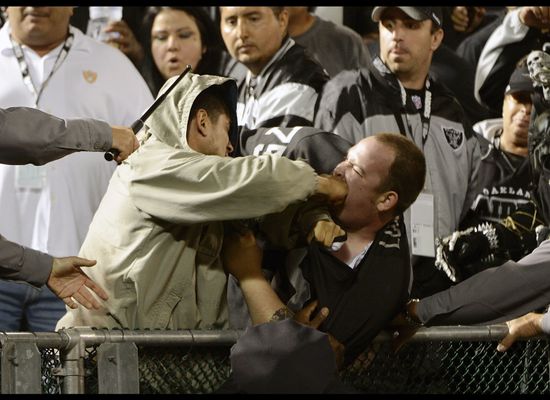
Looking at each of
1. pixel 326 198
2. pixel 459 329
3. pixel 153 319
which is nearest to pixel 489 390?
pixel 459 329

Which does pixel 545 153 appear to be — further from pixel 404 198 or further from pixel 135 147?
pixel 135 147

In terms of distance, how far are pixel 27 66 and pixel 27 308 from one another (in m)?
1.06

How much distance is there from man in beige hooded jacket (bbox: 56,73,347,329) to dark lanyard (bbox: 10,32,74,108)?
4.58 ft

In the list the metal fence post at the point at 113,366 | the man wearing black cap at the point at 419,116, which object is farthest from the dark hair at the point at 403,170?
the man wearing black cap at the point at 419,116

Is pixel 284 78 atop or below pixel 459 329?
atop

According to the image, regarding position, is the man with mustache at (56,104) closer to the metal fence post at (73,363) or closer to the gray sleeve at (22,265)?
the gray sleeve at (22,265)

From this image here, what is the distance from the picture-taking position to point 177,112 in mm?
3719

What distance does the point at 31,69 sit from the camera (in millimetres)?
5117

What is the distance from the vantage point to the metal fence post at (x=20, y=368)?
10.4ft

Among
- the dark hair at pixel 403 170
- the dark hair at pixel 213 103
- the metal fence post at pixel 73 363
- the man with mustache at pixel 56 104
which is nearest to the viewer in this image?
the metal fence post at pixel 73 363

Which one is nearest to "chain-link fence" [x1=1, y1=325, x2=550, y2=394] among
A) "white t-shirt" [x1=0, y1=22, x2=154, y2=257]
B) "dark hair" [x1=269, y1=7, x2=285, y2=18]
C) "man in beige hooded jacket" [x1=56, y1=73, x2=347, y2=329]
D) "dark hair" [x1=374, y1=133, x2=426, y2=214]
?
"man in beige hooded jacket" [x1=56, y1=73, x2=347, y2=329]

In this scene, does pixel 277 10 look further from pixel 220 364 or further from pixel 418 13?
pixel 220 364

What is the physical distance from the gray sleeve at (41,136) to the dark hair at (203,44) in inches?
84.4
